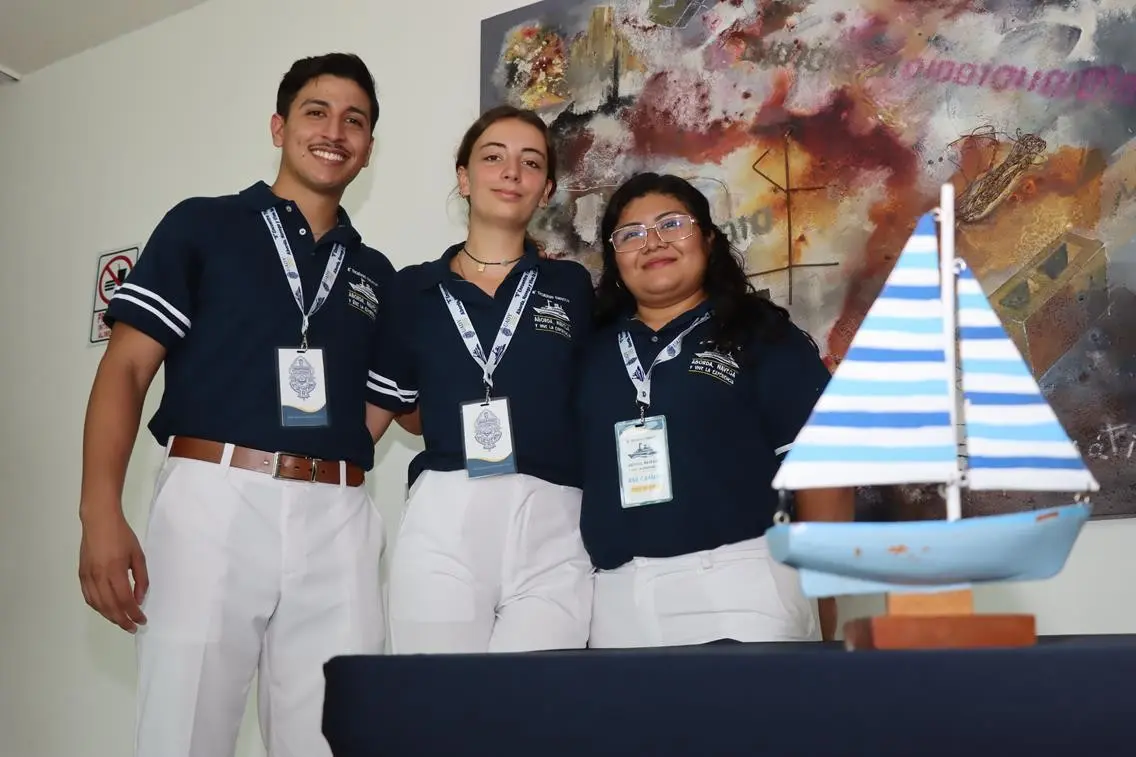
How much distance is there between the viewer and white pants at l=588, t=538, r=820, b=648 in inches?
69.8

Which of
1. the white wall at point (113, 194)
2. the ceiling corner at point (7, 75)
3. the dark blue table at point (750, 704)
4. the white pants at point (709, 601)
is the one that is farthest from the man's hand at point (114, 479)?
the ceiling corner at point (7, 75)

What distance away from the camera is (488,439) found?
1936mm

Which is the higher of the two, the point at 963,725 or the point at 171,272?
the point at 171,272

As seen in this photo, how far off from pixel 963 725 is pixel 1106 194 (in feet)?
5.44

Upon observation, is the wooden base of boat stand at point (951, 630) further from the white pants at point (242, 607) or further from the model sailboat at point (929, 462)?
the white pants at point (242, 607)

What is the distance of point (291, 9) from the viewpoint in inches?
138

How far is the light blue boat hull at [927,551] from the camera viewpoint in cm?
94

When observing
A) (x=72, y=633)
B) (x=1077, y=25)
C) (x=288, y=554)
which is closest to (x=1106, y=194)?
(x=1077, y=25)

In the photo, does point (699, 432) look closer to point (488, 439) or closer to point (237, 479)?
point (488, 439)

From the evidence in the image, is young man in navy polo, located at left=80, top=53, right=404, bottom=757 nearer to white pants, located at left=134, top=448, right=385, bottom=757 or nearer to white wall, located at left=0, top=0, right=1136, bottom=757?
white pants, located at left=134, top=448, right=385, bottom=757

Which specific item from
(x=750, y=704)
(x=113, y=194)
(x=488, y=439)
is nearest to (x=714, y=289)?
(x=488, y=439)

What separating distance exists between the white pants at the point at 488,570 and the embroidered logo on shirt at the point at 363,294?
39 cm

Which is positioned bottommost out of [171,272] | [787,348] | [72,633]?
[72,633]

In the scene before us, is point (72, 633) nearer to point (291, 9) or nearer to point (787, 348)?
point (291, 9)
